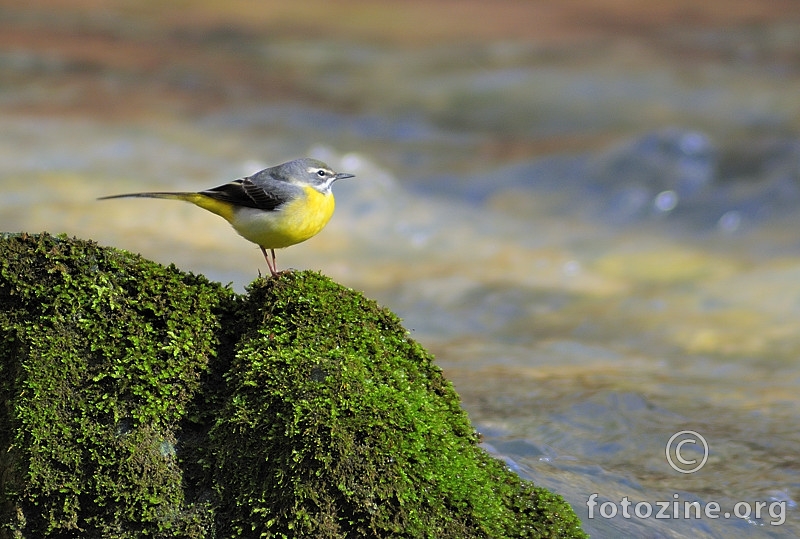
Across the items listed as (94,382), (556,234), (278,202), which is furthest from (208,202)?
(556,234)

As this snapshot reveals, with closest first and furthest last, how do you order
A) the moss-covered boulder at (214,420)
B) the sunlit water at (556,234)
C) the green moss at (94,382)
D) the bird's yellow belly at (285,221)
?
the moss-covered boulder at (214,420), the green moss at (94,382), the bird's yellow belly at (285,221), the sunlit water at (556,234)

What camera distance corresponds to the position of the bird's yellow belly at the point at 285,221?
6.24 meters

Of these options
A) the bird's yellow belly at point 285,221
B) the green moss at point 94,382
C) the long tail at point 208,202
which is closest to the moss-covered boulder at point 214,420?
the green moss at point 94,382

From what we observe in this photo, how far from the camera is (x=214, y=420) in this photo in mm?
5121

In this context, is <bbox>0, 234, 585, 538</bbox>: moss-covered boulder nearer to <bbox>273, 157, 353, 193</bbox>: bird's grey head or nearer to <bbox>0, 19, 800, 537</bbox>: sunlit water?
<bbox>273, 157, 353, 193</bbox>: bird's grey head

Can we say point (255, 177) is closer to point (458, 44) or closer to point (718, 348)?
point (718, 348)

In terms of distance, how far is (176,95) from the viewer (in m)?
20.9

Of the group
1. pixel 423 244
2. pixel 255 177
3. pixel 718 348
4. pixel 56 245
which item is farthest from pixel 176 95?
pixel 56 245

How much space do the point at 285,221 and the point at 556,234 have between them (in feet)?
29.8

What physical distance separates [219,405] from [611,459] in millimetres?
3404

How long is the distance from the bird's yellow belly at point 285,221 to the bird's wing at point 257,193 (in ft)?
0.16

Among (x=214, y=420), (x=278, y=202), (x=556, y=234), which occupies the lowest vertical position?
(x=214, y=420)

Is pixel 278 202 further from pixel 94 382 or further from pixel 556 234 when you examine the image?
pixel 556 234

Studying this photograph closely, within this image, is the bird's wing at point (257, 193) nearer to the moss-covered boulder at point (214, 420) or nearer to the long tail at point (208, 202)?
the long tail at point (208, 202)
